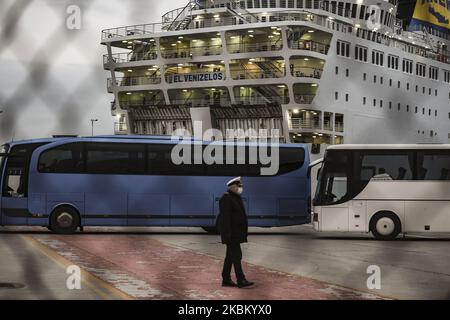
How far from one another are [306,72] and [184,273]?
1430 inches

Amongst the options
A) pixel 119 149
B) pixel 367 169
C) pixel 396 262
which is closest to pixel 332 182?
pixel 367 169

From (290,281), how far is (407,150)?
1010 centimetres

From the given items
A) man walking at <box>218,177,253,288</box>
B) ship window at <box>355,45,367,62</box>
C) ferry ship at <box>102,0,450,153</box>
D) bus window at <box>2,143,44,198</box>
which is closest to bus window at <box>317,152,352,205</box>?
ship window at <box>355,45,367,62</box>

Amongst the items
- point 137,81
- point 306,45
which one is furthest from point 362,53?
point 137,81

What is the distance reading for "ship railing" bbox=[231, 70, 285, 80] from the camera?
43875 mm

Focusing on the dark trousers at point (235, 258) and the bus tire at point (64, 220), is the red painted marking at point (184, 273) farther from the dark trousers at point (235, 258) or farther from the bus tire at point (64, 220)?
the bus tire at point (64, 220)

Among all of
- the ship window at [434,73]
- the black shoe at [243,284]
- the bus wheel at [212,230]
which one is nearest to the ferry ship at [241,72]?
the ship window at [434,73]

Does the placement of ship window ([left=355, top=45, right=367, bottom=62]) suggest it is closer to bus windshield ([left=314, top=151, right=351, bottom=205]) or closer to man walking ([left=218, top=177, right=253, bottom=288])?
bus windshield ([left=314, top=151, right=351, bottom=205])

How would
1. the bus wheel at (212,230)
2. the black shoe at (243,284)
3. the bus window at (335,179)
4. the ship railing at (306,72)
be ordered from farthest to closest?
1. the ship railing at (306,72)
2. the bus wheel at (212,230)
3. the bus window at (335,179)
4. the black shoe at (243,284)

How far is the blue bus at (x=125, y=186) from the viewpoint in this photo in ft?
63.2

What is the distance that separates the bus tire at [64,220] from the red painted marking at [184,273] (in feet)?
9.82

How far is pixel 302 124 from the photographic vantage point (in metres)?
43.2

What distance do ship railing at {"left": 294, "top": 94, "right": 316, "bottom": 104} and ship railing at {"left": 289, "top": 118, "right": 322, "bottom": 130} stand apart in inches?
42.9

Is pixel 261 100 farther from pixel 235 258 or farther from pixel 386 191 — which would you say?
pixel 235 258
